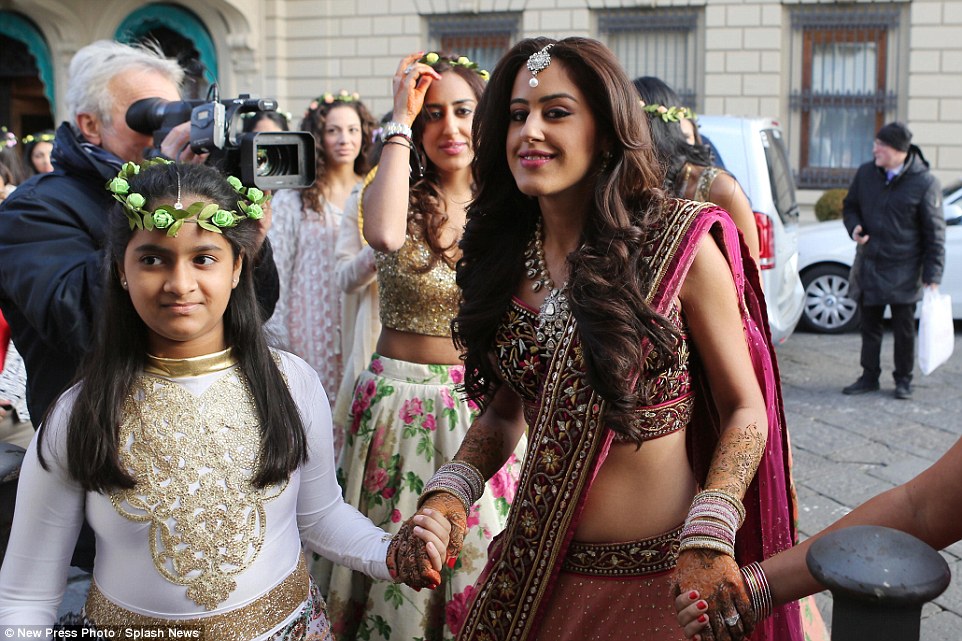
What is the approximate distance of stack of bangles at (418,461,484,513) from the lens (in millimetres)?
2172

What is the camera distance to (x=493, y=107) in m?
2.21

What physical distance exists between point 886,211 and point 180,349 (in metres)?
6.72

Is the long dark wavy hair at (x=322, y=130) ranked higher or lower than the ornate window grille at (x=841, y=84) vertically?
lower

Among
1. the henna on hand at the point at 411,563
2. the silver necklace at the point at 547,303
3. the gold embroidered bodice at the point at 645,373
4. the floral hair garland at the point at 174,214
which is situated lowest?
the henna on hand at the point at 411,563

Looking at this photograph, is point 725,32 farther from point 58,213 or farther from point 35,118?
point 58,213

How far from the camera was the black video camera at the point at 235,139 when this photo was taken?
8.96 feet

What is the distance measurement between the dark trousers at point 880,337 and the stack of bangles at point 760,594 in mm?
6236

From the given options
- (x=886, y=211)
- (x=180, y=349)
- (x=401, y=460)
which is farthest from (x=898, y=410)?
(x=180, y=349)

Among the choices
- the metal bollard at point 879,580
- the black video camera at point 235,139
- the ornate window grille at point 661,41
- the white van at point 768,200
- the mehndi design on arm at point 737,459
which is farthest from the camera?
the ornate window grille at point 661,41

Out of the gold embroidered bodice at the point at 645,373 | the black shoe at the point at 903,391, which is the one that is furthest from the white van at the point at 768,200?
the gold embroidered bodice at the point at 645,373

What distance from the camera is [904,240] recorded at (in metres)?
7.67

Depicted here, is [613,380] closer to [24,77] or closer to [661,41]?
[661,41]

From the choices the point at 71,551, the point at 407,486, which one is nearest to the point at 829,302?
the point at 407,486

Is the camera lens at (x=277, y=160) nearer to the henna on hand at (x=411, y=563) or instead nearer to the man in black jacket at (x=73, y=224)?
the man in black jacket at (x=73, y=224)
